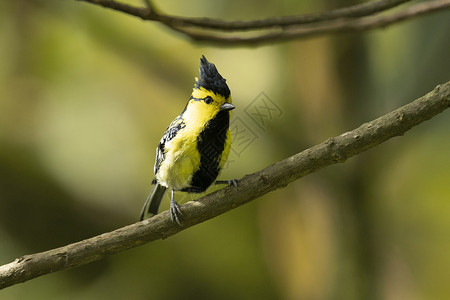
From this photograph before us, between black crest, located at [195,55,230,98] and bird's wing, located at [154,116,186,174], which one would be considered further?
bird's wing, located at [154,116,186,174]

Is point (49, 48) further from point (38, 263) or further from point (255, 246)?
point (38, 263)

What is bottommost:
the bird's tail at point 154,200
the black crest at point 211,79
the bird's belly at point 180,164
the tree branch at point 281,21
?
the bird's tail at point 154,200

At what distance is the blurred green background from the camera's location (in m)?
2.93

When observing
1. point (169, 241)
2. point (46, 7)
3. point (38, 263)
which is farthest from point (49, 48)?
point (38, 263)

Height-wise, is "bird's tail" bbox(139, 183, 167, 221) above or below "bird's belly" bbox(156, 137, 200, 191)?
below

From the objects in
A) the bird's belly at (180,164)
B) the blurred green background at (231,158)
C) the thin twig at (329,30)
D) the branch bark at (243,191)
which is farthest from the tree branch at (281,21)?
the blurred green background at (231,158)

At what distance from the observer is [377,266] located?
2902 millimetres

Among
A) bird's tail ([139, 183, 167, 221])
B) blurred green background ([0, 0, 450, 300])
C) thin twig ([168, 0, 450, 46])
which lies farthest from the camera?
blurred green background ([0, 0, 450, 300])

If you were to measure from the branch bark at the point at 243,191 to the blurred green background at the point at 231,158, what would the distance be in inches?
55.8

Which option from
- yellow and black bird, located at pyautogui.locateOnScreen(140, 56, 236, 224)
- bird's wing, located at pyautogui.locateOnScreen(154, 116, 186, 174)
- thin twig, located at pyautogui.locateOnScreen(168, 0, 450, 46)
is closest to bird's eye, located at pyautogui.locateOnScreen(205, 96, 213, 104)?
yellow and black bird, located at pyautogui.locateOnScreen(140, 56, 236, 224)

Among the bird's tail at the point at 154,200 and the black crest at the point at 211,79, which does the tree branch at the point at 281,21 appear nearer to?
the black crest at the point at 211,79

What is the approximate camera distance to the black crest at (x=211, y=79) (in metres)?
1.40

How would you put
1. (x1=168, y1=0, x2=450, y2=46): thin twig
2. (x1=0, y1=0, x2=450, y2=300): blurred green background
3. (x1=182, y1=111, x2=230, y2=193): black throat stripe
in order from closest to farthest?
1. (x1=182, y1=111, x2=230, y2=193): black throat stripe
2. (x1=168, y1=0, x2=450, y2=46): thin twig
3. (x1=0, y1=0, x2=450, y2=300): blurred green background

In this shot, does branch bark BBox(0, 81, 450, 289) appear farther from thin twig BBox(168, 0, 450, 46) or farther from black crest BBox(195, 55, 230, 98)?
thin twig BBox(168, 0, 450, 46)
